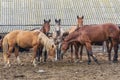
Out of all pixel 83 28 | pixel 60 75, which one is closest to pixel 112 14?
pixel 83 28

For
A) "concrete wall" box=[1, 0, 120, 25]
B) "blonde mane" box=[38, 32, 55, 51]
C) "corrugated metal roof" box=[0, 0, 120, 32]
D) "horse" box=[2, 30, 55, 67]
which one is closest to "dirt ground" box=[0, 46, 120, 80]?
"horse" box=[2, 30, 55, 67]

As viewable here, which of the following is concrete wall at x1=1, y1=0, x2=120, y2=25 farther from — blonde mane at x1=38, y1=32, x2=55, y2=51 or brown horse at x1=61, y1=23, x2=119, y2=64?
blonde mane at x1=38, y1=32, x2=55, y2=51

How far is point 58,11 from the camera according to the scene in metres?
26.8

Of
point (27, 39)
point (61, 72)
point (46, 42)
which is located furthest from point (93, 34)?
point (61, 72)

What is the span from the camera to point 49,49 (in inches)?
527

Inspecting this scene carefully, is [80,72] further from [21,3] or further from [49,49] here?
[21,3]

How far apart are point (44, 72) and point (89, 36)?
3349 millimetres

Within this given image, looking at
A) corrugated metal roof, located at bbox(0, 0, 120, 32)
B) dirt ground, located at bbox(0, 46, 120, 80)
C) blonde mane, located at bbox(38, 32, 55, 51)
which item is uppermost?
corrugated metal roof, located at bbox(0, 0, 120, 32)

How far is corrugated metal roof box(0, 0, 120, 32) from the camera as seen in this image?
1001 inches

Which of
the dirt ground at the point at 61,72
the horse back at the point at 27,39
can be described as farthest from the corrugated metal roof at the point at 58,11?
the dirt ground at the point at 61,72

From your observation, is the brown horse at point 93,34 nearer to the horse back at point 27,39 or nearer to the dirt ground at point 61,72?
the dirt ground at point 61,72

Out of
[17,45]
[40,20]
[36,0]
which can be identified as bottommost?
[17,45]

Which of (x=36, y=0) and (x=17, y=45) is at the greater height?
(x=36, y=0)

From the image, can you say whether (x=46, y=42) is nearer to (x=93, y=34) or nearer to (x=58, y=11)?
(x=93, y=34)
